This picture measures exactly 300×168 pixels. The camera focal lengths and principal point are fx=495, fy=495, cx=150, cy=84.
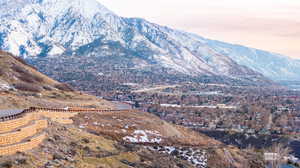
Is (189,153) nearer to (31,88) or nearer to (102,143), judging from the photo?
(102,143)

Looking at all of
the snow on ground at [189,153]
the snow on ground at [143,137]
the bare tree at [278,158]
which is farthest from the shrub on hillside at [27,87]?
the bare tree at [278,158]

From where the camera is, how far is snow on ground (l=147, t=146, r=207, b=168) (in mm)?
99881

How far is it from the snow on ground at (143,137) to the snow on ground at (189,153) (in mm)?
8371

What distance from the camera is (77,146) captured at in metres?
76.2

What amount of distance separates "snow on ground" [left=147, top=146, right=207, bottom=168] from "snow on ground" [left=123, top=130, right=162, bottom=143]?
837 centimetres

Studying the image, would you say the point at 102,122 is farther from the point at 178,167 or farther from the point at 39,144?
the point at 39,144

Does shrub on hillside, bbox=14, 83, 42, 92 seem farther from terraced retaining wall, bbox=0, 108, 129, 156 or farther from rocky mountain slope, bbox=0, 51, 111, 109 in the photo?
terraced retaining wall, bbox=0, 108, 129, 156

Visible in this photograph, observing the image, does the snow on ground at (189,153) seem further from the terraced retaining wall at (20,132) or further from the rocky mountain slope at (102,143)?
the terraced retaining wall at (20,132)

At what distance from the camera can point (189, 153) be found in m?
105

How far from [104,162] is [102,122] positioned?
5493 centimetres

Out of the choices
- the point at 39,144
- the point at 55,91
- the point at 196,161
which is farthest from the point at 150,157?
the point at 55,91

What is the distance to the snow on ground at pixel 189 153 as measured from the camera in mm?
99881

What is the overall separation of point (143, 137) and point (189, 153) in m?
15.6

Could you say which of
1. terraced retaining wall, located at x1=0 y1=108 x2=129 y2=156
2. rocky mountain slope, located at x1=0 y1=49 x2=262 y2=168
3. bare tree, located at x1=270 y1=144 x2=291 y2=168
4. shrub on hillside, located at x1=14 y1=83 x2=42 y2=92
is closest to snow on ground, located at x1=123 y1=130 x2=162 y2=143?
rocky mountain slope, located at x1=0 y1=49 x2=262 y2=168
